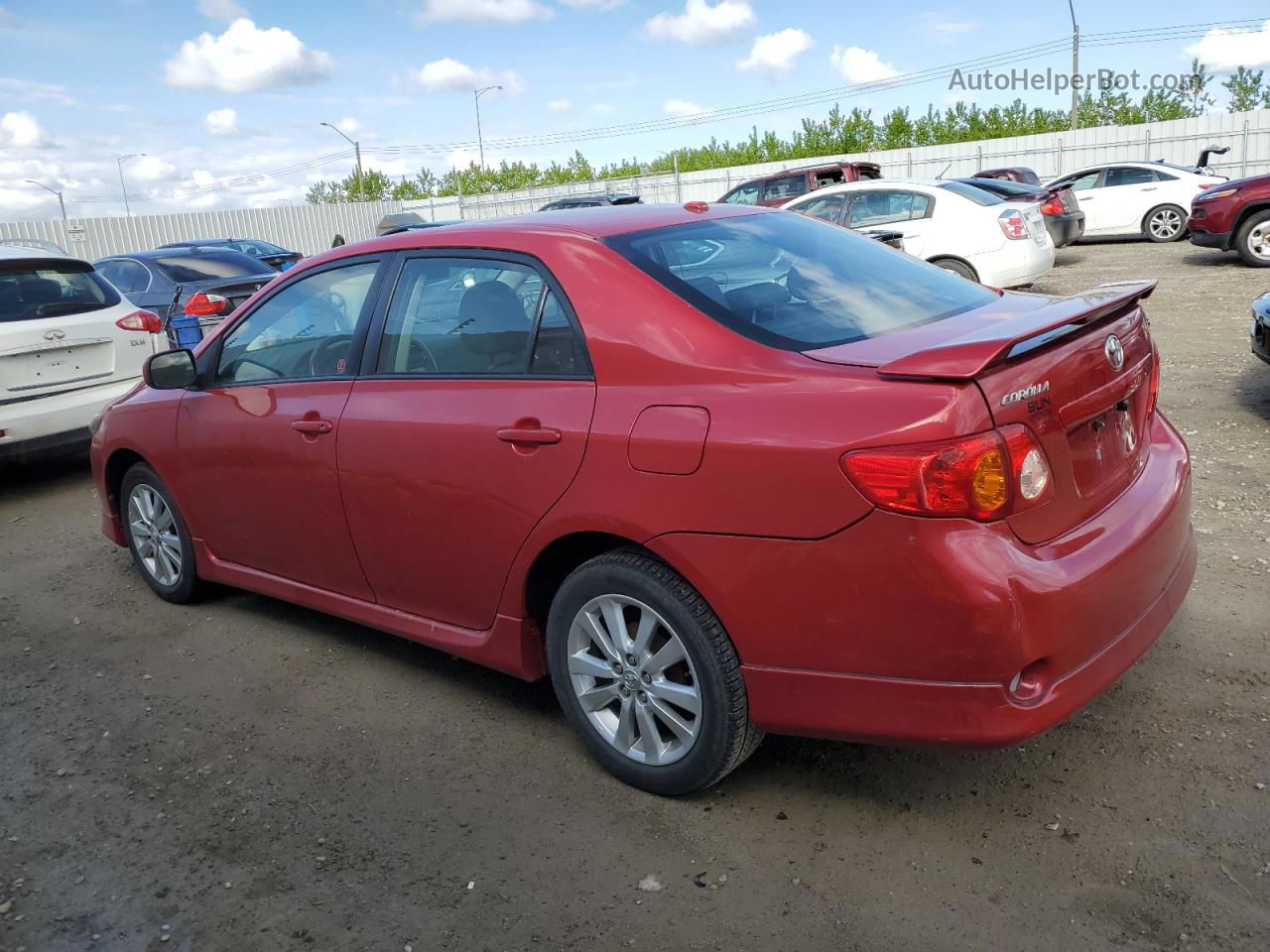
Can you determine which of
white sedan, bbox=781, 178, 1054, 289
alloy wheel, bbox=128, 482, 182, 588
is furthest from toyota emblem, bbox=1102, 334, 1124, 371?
white sedan, bbox=781, 178, 1054, 289

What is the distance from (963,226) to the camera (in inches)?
476

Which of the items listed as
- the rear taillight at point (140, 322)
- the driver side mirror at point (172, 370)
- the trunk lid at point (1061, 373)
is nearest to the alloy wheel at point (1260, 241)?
the trunk lid at point (1061, 373)

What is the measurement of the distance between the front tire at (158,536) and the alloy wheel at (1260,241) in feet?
46.7

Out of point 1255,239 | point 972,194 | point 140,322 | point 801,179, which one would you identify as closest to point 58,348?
point 140,322

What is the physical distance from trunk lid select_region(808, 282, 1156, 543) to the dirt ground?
0.86 m

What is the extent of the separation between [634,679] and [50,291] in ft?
20.2

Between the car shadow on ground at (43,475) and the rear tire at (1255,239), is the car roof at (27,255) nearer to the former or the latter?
the car shadow on ground at (43,475)

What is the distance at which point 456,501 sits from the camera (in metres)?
3.36

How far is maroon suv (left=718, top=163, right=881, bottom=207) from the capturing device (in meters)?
17.2

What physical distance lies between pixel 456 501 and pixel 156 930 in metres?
1.40

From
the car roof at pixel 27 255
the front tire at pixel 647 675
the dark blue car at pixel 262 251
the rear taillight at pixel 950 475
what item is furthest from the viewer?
the dark blue car at pixel 262 251

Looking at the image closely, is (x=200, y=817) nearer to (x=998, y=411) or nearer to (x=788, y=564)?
(x=788, y=564)

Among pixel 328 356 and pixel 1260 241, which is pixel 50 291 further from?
pixel 1260 241

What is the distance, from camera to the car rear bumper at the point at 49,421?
689 cm
